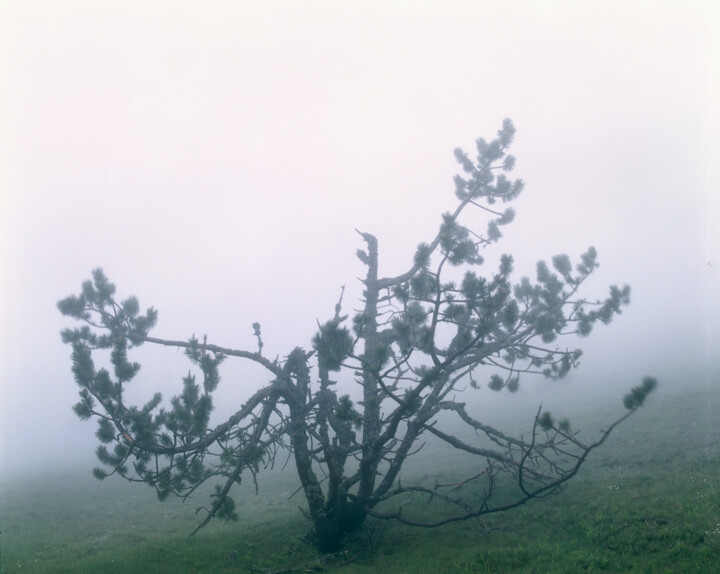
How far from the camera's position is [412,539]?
39.6 feet

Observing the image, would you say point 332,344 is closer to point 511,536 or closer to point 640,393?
point 640,393

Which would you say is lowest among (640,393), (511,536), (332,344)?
(511,536)

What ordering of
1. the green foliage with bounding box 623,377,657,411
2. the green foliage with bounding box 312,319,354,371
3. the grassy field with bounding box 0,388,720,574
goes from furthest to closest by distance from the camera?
1. the grassy field with bounding box 0,388,720,574
2. the green foliage with bounding box 312,319,354,371
3. the green foliage with bounding box 623,377,657,411

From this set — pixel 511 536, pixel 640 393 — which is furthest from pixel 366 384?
pixel 640 393

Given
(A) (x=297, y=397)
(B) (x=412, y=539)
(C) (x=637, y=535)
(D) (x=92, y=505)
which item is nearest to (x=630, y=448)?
(C) (x=637, y=535)

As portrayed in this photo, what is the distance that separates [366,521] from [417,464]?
44.1 ft

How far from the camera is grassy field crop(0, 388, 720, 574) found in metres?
9.09

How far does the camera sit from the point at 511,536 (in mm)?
11109

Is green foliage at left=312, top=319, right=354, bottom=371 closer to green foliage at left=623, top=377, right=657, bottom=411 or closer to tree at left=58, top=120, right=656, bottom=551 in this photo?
tree at left=58, top=120, right=656, bottom=551

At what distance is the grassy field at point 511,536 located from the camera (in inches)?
358

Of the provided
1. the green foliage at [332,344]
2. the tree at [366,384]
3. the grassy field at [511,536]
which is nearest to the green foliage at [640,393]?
the tree at [366,384]

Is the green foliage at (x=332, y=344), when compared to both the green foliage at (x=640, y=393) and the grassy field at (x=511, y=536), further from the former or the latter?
the grassy field at (x=511, y=536)

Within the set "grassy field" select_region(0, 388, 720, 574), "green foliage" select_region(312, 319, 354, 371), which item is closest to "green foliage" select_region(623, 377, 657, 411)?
"grassy field" select_region(0, 388, 720, 574)

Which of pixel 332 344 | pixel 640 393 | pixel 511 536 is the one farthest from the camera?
pixel 511 536
